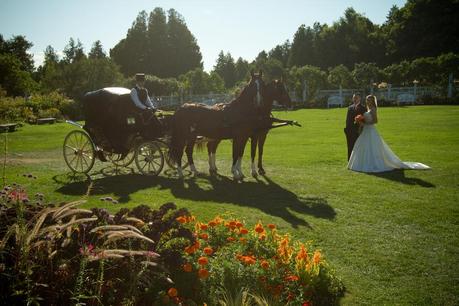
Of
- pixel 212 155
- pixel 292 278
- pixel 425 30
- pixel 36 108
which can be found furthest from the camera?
pixel 425 30

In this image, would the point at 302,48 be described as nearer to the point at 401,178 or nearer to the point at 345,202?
the point at 401,178

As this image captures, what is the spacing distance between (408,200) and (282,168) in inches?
176

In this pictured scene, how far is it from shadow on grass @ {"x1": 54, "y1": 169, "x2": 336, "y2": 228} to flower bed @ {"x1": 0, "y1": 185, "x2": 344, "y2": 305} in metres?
2.44

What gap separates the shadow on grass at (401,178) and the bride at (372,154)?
290mm

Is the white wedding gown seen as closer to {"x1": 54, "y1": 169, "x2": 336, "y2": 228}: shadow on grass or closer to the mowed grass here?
the mowed grass

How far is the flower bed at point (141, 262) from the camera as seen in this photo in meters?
2.54

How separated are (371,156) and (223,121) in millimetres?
4505

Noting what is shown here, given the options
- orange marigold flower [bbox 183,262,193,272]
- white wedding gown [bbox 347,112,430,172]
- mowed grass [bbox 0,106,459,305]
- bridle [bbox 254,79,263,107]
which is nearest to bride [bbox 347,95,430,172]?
white wedding gown [bbox 347,112,430,172]

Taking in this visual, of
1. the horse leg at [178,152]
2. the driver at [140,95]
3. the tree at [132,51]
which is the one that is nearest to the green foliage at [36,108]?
the driver at [140,95]

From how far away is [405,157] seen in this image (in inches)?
529

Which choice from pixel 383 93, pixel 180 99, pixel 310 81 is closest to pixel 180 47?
pixel 180 99

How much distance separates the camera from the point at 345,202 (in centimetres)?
836

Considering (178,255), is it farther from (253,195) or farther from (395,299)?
(253,195)

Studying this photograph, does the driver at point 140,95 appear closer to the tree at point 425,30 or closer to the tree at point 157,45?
the tree at point 425,30
